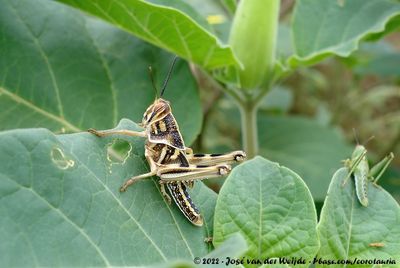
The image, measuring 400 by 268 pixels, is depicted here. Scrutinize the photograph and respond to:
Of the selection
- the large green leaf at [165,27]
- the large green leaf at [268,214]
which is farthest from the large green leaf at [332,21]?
the large green leaf at [268,214]

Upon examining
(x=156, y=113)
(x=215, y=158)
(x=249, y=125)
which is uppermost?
(x=156, y=113)

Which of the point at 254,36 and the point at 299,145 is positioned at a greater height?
the point at 254,36

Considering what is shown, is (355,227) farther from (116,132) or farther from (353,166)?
(116,132)

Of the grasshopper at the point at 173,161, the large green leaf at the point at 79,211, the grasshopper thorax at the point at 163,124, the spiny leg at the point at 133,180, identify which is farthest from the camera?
the grasshopper thorax at the point at 163,124

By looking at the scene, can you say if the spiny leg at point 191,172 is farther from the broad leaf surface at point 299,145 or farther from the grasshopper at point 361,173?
the broad leaf surface at point 299,145

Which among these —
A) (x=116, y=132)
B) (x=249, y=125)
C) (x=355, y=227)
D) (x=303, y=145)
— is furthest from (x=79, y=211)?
(x=303, y=145)

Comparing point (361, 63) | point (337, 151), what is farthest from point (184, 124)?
point (361, 63)
